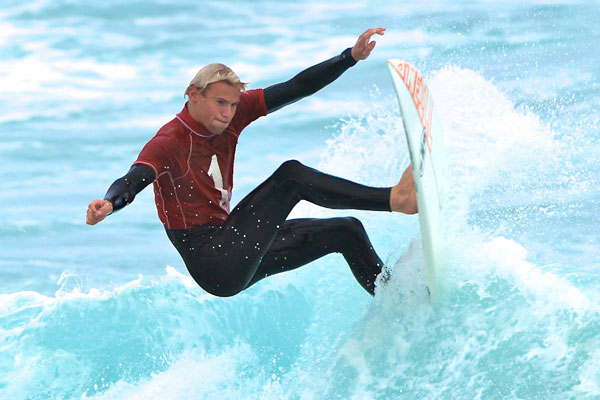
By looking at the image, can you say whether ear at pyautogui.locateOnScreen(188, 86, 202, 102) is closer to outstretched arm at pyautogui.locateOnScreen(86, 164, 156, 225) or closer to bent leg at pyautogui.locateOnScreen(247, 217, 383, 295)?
outstretched arm at pyautogui.locateOnScreen(86, 164, 156, 225)

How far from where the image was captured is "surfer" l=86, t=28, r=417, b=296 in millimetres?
4344

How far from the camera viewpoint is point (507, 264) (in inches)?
204

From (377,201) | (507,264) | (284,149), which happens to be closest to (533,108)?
(284,149)

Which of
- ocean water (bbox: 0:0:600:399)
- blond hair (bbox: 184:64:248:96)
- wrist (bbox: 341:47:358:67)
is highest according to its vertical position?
wrist (bbox: 341:47:358:67)

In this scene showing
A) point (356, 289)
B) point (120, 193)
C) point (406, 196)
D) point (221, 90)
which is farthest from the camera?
point (356, 289)

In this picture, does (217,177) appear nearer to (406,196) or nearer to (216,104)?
(216,104)

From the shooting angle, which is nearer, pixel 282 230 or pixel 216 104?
pixel 216 104

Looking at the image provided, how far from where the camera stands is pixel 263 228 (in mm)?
4438

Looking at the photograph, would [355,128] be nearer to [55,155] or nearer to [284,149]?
[284,149]

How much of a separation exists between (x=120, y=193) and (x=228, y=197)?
761 mm

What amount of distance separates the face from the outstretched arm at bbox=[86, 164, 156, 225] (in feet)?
1.29

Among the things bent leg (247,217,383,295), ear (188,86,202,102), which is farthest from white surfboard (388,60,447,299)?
ear (188,86,202,102)

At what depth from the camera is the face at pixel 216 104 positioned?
435 cm

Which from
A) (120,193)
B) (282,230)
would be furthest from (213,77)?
(282,230)
